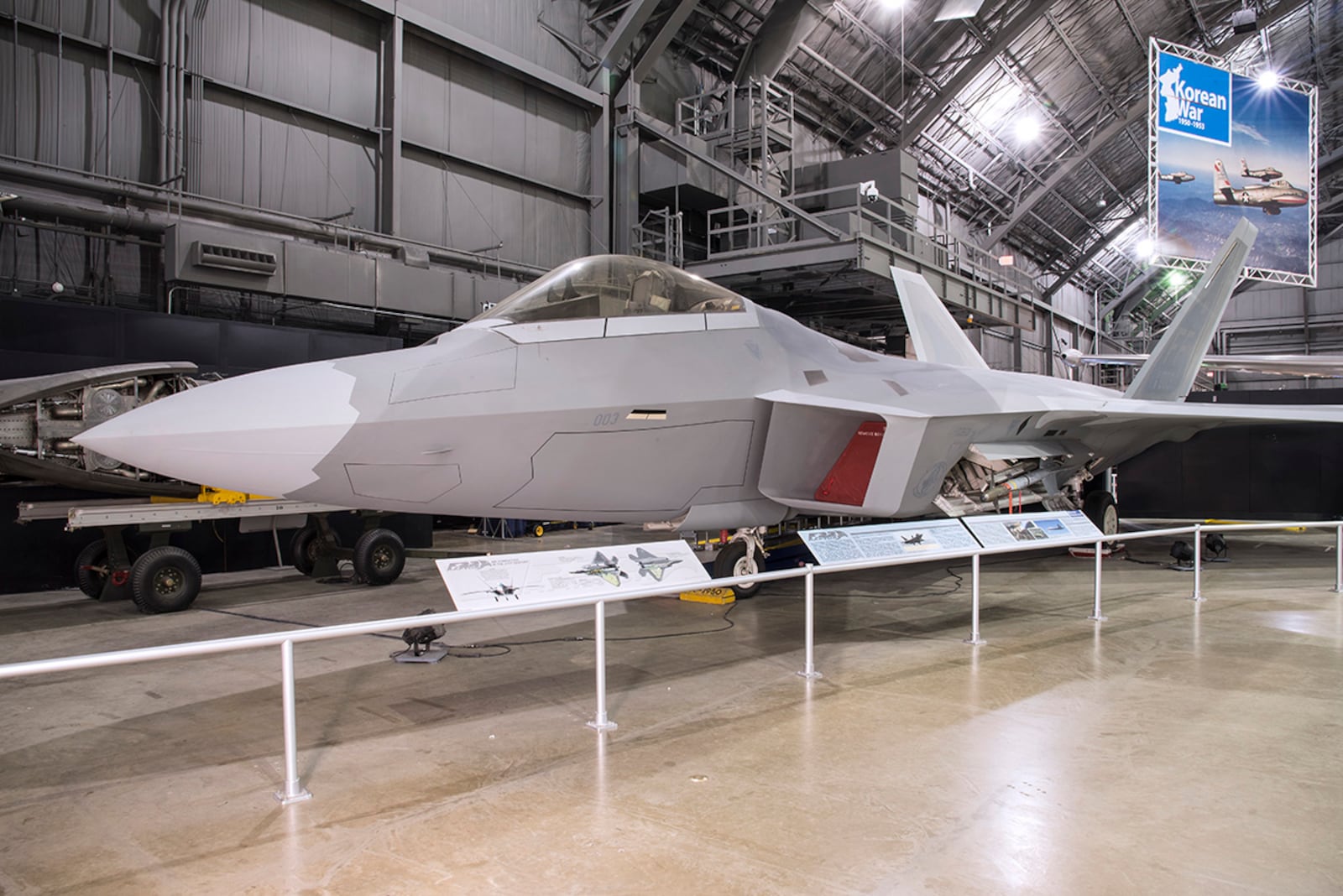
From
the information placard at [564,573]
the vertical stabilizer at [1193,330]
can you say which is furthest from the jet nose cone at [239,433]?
the vertical stabilizer at [1193,330]

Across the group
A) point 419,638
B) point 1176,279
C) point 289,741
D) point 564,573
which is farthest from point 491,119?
point 1176,279

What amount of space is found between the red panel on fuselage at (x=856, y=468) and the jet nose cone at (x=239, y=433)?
10.5ft

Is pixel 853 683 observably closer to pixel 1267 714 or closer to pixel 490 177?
pixel 1267 714

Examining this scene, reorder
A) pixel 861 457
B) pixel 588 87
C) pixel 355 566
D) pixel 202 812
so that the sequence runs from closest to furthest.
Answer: pixel 202 812
pixel 861 457
pixel 355 566
pixel 588 87

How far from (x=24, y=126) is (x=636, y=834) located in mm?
11424

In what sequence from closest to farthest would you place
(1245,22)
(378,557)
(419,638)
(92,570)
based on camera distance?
1. (419,638)
2. (92,570)
3. (378,557)
4. (1245,22)

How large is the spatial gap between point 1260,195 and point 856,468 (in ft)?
50.1

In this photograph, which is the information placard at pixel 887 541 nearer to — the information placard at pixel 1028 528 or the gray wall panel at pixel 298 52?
the information placard at pixel 1028 528

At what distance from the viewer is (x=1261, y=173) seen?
16.0 metres

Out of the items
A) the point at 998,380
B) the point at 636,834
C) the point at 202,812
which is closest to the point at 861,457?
the point at 998,380

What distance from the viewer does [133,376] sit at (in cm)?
705

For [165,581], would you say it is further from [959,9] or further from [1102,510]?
[959,9]

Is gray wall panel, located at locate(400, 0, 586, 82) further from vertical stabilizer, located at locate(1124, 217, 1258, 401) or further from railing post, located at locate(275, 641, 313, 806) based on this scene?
railing post, located at locate(275, 641, 313, 806)

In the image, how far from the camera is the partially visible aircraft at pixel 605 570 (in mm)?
4000
